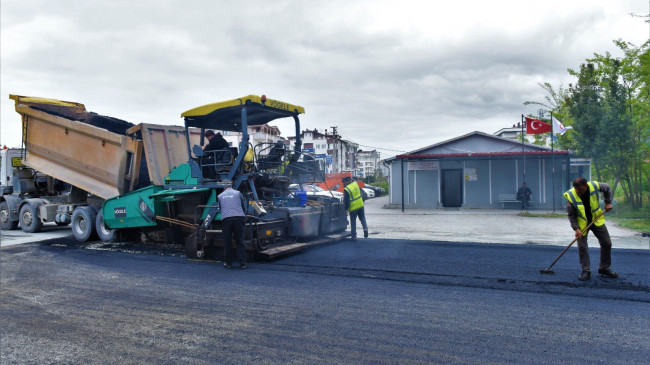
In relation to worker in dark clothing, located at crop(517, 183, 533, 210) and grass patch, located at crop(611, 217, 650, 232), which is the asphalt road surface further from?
worker in dark clothing, located at crop(517, 183, 533, 210)

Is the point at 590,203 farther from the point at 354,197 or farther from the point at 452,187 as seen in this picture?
the point at 452,187

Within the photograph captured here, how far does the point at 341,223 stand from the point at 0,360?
6.90 m

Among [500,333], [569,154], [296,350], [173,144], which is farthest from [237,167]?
→ [569,154]

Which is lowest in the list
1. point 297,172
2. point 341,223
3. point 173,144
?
point 341,223

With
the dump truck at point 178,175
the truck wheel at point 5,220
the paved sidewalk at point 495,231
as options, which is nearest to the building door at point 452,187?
the paved sidewalk at point 495,231

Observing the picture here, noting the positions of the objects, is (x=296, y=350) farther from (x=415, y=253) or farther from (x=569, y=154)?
(x=569, y=154)

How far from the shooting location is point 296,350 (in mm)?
3977

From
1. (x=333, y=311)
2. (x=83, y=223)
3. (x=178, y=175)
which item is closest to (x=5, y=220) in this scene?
(x=83, y=223)

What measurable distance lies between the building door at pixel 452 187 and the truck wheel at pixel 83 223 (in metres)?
16.0

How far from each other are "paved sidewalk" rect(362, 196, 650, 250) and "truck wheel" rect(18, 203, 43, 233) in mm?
9081

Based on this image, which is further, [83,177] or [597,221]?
[83,177]

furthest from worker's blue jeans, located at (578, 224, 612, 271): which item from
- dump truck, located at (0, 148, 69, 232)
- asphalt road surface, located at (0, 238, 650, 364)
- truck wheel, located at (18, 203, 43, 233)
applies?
truck wheel, located at (18, 203, 43, 233)

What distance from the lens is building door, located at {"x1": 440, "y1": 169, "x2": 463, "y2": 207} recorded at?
73.6 feet

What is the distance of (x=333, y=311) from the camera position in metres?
5.00
